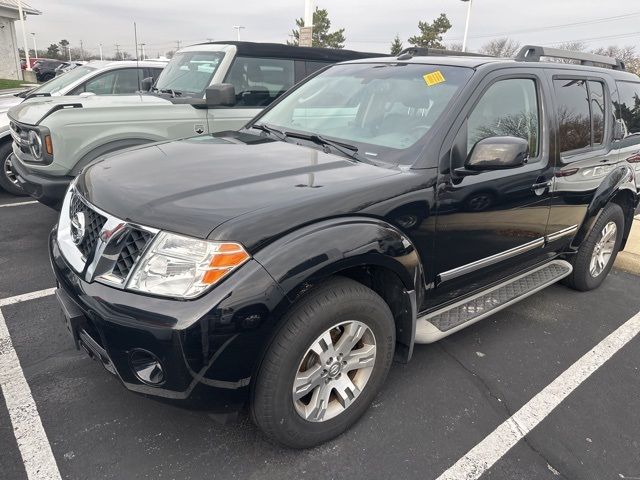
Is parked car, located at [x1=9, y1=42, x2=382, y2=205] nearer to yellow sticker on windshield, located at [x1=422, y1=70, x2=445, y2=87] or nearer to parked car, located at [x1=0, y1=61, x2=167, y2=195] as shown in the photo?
parked car, located at [x1=0, y1=61, x2=167, y2=195]

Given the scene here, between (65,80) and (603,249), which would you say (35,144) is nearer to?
(65,80)

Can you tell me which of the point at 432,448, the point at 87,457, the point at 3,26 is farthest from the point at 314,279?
the point at 3,26

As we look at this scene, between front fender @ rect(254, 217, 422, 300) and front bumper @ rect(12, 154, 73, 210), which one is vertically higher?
front fender @ rect(254, 217, 422, 300)

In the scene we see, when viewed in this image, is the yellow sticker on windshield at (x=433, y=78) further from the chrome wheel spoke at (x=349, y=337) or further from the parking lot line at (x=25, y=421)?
the parking lot line at (x=25, y=421)

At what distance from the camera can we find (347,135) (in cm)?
288

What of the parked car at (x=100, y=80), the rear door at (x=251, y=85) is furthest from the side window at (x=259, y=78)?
the parked car at (x=100, y=80)

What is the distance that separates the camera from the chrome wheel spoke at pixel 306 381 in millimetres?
2111

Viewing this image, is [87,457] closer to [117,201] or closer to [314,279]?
[117,201]

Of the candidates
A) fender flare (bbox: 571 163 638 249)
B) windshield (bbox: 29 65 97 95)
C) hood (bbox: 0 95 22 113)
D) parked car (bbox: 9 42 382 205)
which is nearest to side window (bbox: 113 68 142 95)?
windshield (bbox: 29 65 97 95)

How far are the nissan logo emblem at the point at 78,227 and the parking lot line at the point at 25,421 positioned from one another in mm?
951

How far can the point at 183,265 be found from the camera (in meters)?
1.85

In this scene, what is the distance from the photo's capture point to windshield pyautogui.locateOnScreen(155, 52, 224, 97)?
547cm

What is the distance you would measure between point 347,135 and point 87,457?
217cm

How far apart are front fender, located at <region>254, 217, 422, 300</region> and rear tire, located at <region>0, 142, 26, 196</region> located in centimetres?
535
